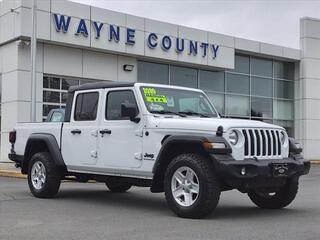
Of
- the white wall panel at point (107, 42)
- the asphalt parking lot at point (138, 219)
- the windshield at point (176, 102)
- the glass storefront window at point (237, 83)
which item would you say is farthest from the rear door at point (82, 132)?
the glass storefront window at point (237, 83)

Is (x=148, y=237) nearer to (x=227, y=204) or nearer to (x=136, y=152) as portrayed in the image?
(x=136, y=152)

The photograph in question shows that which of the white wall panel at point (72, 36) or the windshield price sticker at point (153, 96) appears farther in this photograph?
the white wall panel at point (72, 36)

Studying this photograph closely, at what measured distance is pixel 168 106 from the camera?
950 cm

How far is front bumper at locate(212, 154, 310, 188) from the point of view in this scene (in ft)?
25.9

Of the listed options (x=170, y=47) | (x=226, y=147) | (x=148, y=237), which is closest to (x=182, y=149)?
(x=226, y=147)

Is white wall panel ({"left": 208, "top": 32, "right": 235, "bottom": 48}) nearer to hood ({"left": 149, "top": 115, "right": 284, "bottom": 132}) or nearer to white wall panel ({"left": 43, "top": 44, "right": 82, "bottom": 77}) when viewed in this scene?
white wall panel ({"left": 43, "top": 44, "right": 82, "bottom": 77})

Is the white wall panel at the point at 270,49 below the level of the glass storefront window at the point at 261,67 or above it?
above

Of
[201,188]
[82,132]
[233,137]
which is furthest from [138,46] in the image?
[201,188]

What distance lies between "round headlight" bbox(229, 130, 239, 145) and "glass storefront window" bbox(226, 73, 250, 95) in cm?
2172

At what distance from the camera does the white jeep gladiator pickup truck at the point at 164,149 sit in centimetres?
812

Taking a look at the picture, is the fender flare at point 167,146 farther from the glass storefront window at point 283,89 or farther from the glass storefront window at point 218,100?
A: the glass storefront window at point 283,89

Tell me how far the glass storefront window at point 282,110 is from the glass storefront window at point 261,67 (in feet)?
5.80


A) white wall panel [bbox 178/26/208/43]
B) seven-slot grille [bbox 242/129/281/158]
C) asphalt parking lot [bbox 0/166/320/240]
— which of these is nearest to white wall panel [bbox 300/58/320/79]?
white wall panel [bbox 178/26/208/43]

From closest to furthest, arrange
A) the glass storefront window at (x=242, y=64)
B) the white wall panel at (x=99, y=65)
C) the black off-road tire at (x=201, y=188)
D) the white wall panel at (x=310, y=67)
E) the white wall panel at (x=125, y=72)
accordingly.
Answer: the black off-road tire at (x=201, y=188)
the white wall panel at (x=99, y=65)
the white wall panel at (x=125, y=72)
the glass storefront window at (x=242, y=64)
the white wall panel at (x=310, y=67)
